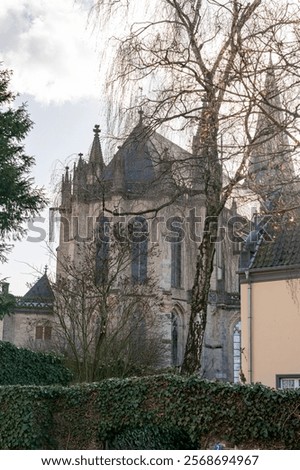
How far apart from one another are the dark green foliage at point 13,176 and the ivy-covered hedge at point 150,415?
10.7 m

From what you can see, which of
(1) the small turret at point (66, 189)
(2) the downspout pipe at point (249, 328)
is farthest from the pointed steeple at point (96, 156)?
(2) the downspout pipe at point (249, 328)

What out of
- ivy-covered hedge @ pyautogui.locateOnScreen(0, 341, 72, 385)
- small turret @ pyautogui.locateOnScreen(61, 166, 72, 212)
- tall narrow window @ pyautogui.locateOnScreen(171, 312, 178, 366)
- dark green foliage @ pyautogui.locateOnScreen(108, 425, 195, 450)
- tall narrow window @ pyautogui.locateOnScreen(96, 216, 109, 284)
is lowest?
dark green foliage @ pyautogui.locateOnScreen(108, 425, 195, 450)

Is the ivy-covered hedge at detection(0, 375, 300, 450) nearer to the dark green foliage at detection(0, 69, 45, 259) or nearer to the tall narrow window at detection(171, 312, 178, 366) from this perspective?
the dark green foliage at detection(0, 69, 45, 259)

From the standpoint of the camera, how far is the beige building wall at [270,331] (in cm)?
2338

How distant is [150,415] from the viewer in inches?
469

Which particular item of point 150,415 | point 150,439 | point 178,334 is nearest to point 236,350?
point 178,334

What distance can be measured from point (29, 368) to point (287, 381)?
8.48 m

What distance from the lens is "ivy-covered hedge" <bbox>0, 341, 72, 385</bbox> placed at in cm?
1750

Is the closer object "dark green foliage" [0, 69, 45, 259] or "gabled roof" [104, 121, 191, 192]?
"gabled roof" [104, 121, 191, 192]

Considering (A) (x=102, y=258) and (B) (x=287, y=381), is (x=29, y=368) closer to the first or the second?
(A) (x=102, y=258)

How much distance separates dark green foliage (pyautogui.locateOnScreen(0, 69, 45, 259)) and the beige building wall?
22.8 feet

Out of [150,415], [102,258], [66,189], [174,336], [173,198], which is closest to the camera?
[150,415]

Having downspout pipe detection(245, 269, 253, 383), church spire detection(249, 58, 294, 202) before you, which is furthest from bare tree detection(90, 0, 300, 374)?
downspout pipe detection(245, 269, 253, 383)

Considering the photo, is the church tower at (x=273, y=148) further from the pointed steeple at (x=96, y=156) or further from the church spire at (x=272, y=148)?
the pointed steeple at (x=96, y=156)
